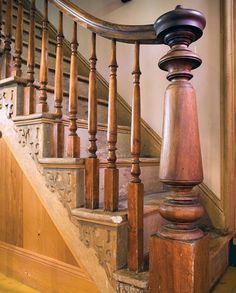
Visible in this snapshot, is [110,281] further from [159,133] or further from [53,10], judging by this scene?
[53,10]

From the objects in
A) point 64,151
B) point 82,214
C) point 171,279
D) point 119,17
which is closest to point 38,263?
point 82,214

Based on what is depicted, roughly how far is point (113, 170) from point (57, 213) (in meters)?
0.36

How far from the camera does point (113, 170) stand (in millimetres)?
1083

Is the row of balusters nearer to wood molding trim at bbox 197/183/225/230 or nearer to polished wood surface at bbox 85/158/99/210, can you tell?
polished wood surface at bbox 85/158/99/210

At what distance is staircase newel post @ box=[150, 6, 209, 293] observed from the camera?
0.79m

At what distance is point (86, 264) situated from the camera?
111 centimetres

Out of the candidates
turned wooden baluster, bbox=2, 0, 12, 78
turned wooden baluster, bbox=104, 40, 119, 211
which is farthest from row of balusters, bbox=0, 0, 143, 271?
turned wooden baluster, bbox=2, 0, 12, 78

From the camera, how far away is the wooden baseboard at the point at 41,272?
3.76 ft

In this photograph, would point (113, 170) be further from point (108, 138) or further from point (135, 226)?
point (135, 226)

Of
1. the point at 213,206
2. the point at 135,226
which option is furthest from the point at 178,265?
the point at 213,206

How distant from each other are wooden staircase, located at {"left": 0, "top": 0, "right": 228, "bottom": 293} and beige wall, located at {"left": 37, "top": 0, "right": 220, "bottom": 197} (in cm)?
36

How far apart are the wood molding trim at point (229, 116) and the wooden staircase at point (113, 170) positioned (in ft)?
0.87

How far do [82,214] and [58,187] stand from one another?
0.65ft

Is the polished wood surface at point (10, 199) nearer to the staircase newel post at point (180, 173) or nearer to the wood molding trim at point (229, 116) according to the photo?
the staircase newel post at point (180, 173)
